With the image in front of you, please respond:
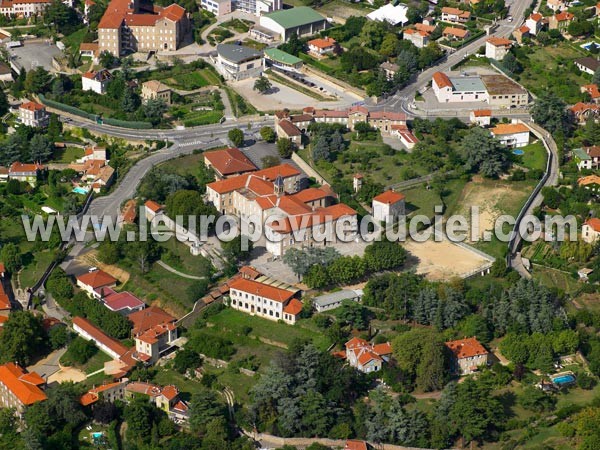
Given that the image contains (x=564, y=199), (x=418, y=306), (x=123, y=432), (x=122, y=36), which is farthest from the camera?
(x=122, y=36)

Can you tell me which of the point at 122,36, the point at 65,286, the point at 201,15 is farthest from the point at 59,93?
the point at 65,286

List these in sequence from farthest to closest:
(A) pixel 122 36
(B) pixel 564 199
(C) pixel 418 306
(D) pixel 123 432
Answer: (A) pixel 122 36 → (B) pixel 564 199 → (C) pixel 418 306 → (D) pixel 123 432

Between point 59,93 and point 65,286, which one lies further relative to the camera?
point 59,93

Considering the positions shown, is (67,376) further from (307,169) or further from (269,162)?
(307,169)

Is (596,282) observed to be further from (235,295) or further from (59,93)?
(59,93)

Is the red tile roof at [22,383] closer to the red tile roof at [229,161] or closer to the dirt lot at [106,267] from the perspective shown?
the dirt lot at [106,267]

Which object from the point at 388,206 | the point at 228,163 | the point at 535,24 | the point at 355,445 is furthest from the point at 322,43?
the point at 355,445
